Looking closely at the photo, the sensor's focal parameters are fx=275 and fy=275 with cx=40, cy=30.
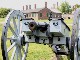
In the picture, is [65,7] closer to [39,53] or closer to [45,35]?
[39,53]

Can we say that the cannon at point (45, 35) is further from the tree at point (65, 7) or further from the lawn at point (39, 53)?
the tree at point (65, 7)

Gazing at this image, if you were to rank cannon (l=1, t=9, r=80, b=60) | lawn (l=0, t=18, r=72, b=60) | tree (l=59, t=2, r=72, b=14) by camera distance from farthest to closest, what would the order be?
tree (l=59, t=2, r=72, b=14) < lawn (l=0, t=18, r=72, b=60) < cannon (l=1, t=9, r=80, b=60)

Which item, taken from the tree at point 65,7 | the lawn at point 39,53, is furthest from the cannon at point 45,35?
the tree at point 65,7

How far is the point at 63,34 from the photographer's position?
6098 millimetres

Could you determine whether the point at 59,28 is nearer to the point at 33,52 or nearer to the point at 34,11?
the point at 33,52

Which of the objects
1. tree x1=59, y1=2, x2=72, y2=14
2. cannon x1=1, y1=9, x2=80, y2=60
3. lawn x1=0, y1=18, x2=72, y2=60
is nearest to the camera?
cannon x1=1, y1=9, x2=80, y2=60

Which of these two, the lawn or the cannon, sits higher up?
the cannon

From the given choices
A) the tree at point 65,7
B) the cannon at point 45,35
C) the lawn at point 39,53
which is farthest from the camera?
the tree at point 65,7

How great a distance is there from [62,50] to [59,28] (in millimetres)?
1260


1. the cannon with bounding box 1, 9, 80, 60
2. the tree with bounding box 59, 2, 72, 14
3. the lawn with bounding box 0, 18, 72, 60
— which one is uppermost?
the tree with bounding box 59, 2, 72, 14

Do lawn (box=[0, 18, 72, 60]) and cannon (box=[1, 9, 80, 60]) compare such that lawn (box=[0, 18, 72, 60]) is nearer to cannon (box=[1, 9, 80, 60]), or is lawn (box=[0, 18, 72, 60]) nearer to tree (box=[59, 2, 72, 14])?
cannon (box=[1, 9, 80, 60])

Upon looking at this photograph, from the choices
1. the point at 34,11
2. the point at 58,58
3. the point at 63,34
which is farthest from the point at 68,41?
the point at 34,11

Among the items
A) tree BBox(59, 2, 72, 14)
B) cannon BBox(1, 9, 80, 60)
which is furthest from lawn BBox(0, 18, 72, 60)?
tree BBox(59, 2, 72, 14)

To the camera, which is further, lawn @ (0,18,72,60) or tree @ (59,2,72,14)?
tree @ (59,2,72,14)
